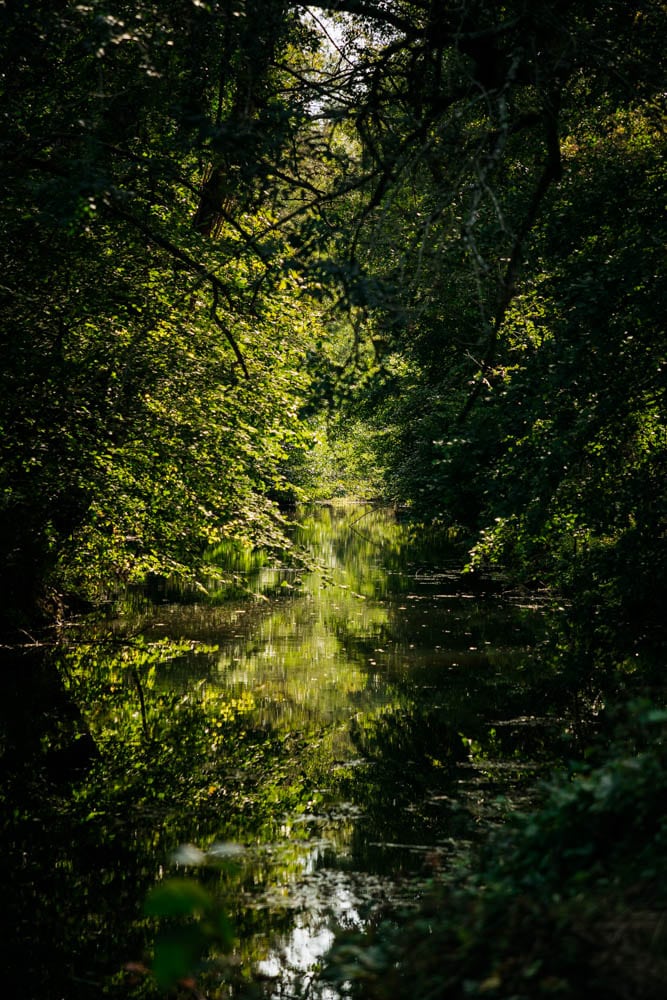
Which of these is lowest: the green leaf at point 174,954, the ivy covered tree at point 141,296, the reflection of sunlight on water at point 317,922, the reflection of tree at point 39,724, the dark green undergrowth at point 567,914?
the reflection of tree at point 39,724

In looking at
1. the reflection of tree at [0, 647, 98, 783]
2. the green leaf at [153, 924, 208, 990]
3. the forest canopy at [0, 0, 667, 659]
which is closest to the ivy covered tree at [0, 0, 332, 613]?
the forest canopy at [0, 0, 667, 659]

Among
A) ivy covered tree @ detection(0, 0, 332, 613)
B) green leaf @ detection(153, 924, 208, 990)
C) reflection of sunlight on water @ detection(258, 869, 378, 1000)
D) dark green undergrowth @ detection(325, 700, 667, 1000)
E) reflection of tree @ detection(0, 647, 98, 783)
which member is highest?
ivy covered tree @ detection(0, 0, 332, 613)

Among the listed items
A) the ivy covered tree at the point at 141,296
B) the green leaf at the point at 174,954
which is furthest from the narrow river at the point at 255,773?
the ivy covered tree at the point at 141,296

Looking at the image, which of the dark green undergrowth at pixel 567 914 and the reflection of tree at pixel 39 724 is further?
the reflection of tree at pixel 39 724

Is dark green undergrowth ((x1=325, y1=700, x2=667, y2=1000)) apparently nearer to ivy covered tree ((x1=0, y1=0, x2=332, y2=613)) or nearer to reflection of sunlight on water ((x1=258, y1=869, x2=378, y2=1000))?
reflection of sunlight on water ((x1=258, y1=869, x2=378, y2=1000))

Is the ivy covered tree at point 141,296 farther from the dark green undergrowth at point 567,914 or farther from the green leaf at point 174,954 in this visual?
the green leaf at point 174,954

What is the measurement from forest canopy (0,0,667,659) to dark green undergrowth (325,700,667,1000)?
2.88m

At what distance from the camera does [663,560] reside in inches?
310

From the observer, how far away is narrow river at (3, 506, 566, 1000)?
6352 mm

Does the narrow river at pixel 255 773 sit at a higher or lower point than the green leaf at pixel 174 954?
lower

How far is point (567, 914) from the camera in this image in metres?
2.98

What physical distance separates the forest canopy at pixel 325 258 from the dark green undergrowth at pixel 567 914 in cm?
288

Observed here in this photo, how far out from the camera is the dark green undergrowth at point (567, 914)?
2.78 metres

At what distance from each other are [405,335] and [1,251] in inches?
198
